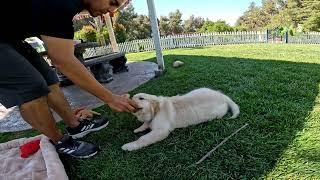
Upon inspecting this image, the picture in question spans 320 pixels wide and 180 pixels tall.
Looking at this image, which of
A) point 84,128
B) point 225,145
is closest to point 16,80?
point 84,128

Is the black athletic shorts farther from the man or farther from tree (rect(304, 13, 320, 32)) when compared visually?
tree (rect(304, 13, 320, 32))

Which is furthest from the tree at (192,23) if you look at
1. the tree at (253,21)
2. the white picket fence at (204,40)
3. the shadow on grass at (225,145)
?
the shadow on grass at (225,145)

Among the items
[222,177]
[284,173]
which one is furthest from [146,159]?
[284,173]

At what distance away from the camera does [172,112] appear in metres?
3.13

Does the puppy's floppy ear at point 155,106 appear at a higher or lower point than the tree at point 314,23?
higher

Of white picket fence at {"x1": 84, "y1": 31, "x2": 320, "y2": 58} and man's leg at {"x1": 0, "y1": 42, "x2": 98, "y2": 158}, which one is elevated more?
man's leg at {"x1": 0, "y1": 42, "x2": 98, "y2": 158}

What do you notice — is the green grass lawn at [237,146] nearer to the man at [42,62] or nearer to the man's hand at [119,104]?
the man at [42,62]

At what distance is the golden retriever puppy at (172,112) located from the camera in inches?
117

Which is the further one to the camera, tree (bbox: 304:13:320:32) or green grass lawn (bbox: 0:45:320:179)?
tree (bbox: 304:13:320:32)

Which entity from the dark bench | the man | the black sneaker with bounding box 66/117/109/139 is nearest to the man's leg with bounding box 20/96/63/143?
the man

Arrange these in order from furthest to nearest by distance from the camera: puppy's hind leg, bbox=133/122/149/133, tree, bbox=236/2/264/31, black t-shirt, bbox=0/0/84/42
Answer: tree, bbox=236/2/264/31
puppy's hind leg, bbox=133/122/149/133
black t-shirt, bbox=0/0/84/42

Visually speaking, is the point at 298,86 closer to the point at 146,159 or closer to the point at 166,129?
the point at 166,129

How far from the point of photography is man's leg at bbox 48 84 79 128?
121 inches

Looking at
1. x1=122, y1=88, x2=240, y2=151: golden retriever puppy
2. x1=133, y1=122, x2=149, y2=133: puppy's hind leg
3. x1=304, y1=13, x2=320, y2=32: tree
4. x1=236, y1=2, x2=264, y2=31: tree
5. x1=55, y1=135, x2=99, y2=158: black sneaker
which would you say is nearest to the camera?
x1=55, y1=135, x2=99, y2=158: black sneaker
